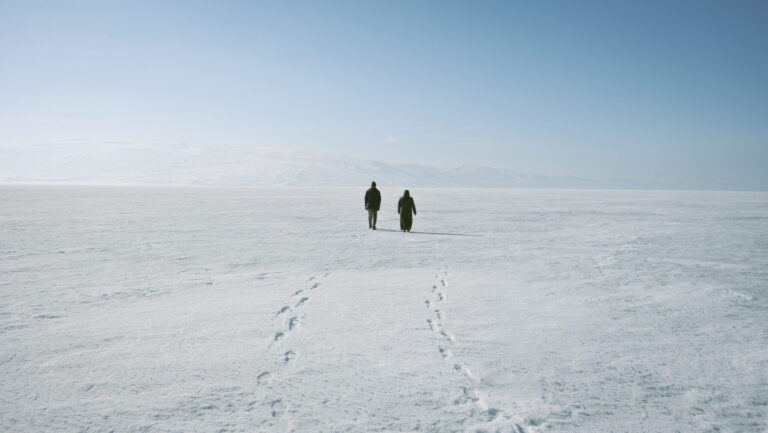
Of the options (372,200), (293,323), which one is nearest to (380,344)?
(293,323)

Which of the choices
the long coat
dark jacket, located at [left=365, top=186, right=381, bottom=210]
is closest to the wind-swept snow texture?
the long coat

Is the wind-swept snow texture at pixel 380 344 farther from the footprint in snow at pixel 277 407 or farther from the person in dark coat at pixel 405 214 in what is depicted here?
the person in dark coat at pixel 405 214

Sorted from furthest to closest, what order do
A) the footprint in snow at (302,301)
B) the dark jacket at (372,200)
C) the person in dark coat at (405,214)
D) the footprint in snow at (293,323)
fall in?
the dark jacket at (372,200) < the person in dark coat at (405,214) < the footprint in snow at (302,301) < the footprint in snow at (293,323)

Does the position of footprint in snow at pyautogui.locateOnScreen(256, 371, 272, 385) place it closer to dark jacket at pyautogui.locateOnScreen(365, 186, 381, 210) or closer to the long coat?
the long coat

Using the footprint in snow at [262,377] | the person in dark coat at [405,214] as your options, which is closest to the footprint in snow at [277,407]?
the footprint in snow at [262,377]

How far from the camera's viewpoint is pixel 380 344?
4016 millimetres

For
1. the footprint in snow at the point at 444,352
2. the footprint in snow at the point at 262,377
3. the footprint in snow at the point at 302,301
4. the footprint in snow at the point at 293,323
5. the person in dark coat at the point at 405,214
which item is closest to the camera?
the footprint in snow at the point at 262,377

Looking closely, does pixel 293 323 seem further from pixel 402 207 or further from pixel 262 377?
pixel 402 207

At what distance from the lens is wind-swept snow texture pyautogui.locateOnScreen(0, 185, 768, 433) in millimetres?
2832

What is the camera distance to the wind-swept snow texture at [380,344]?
2.83 m

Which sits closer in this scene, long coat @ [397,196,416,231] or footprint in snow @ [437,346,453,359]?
footprint in snow @ [437,346,453,359]

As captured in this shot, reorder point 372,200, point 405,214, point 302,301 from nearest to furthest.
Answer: point 302,301, point 405,214, point 372,200

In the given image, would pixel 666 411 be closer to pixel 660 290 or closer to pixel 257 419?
pixel 257 419

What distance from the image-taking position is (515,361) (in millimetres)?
3664
